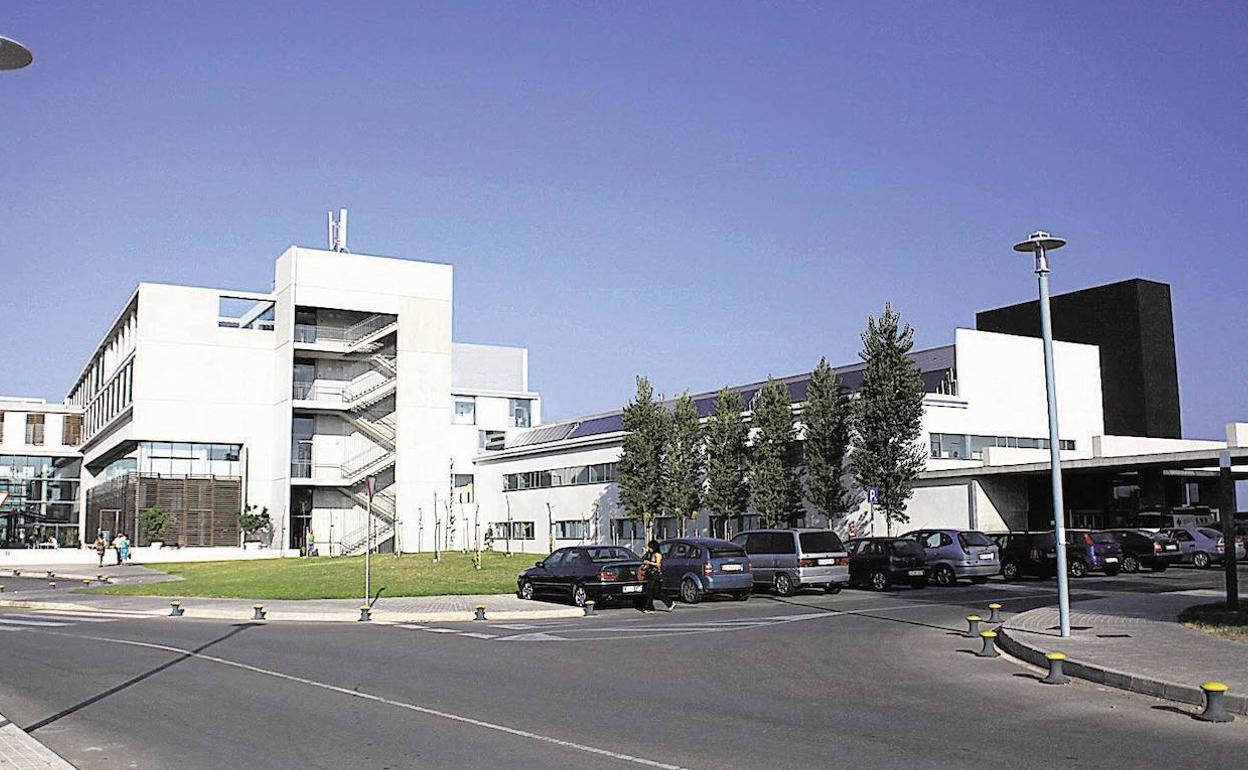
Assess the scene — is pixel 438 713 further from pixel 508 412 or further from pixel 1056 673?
pixel 508 412

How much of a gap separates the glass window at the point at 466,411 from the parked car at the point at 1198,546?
54403 millimetres

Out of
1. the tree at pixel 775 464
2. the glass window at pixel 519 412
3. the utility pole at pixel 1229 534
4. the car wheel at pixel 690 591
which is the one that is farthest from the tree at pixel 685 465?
the glass window at pixel 519 412

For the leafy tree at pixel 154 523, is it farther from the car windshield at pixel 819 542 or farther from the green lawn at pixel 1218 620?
the green lawn at pixel 1218 620

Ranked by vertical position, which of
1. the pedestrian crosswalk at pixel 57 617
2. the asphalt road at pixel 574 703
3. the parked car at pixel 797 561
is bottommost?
the pedestrian crosswalk at pixel 57 617

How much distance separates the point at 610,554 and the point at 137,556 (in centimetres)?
4195

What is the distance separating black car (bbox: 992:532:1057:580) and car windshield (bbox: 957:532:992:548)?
5.48ft

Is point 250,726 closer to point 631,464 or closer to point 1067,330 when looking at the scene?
point 631,464

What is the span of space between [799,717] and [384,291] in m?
62.5

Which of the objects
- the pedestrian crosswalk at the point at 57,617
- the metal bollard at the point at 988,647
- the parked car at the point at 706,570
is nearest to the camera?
the metal bollard at the point at 988,647

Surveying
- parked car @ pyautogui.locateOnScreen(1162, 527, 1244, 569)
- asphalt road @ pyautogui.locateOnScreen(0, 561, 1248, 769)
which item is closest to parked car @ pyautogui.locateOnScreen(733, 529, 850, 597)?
asphalt road @ pyautogui.locateOnScreen(0, 561, 1248, 769)

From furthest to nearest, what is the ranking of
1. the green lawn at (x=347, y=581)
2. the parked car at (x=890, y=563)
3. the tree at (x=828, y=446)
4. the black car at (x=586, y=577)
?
the tree at (x=828, y=446)
the parked car at (x=890, y=563)
the green lawn at (x=347, y=581)
the black car at (x=586, y=577)

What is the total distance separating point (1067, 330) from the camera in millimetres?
66250

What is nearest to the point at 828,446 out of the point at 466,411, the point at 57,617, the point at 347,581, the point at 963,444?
the point at 963,444

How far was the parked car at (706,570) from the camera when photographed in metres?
28.5
